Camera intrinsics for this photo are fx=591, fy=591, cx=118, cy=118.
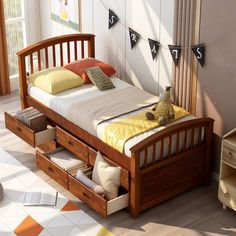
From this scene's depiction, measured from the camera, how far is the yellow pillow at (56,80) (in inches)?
194

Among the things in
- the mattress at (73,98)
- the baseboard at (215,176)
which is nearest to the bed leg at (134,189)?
the mattress at (73,98)

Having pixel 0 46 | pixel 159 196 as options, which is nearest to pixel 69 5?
pixel 0 46

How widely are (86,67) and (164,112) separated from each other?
3.59 feet

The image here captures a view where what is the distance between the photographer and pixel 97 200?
4082mm

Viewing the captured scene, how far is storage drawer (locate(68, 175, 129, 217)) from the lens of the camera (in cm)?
405

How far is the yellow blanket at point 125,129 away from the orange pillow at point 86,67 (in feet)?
2.69

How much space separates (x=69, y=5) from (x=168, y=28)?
4.62ft

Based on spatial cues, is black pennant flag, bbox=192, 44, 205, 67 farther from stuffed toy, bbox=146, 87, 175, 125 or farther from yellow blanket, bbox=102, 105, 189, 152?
yellow blanket, bbox=102, 105, 189, 152

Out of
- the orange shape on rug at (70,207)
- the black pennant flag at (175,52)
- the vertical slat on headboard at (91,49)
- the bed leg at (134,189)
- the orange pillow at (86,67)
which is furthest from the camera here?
the vertical slat on headboard at (91,49)

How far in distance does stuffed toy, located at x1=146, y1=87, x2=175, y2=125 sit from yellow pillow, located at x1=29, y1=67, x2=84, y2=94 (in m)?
0.91

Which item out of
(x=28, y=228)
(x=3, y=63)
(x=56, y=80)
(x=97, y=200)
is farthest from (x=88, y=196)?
(x=3, y=63)

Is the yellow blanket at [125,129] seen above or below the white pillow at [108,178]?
above

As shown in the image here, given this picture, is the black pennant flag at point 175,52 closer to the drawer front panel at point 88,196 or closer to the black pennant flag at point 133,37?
the black pennant flag at point 133,37

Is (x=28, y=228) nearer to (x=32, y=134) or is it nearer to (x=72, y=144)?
(x=72, y=144)
